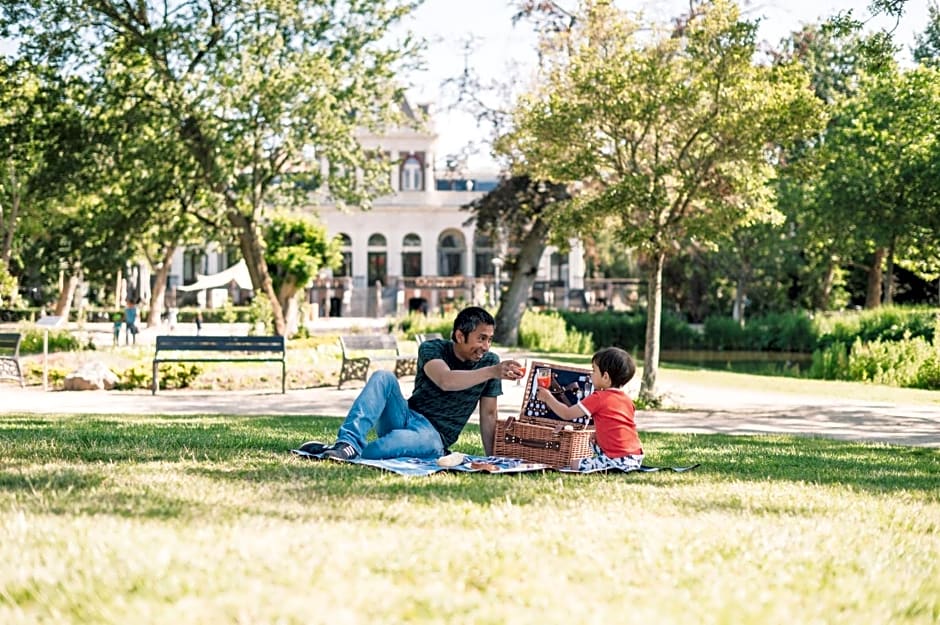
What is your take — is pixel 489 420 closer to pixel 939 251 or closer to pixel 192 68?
pixel 192 68

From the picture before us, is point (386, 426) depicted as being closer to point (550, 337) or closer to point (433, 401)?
point (433, 401)

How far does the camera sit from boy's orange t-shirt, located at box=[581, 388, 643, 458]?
7.49 m

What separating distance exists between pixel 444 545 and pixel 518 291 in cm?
2815

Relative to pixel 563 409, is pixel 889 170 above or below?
above

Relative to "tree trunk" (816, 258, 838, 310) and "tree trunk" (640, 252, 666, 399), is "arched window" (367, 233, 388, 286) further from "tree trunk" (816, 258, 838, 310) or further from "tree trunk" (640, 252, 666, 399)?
"tree trunk" (640, 252, 666, 399)

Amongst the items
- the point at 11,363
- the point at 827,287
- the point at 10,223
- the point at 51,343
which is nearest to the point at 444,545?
the point at 11,363

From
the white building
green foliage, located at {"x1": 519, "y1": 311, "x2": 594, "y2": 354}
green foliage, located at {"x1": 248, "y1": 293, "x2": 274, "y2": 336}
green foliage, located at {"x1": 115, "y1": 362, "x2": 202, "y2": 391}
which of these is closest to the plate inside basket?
green foliage, located at {"x1": 115, "y1": 362, "x2": 202, "y2": 391}

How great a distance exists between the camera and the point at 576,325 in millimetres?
36188

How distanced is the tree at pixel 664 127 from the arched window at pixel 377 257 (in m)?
58.0

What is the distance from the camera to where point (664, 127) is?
1608 centimetres

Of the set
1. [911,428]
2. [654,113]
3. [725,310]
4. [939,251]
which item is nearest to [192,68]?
[654,113]

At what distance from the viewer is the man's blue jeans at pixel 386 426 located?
7207 mm

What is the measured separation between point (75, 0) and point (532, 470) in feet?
60.0

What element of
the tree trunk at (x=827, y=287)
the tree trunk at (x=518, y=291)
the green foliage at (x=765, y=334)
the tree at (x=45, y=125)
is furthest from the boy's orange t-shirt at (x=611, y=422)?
the tree trunk at (x=827, y=287)
